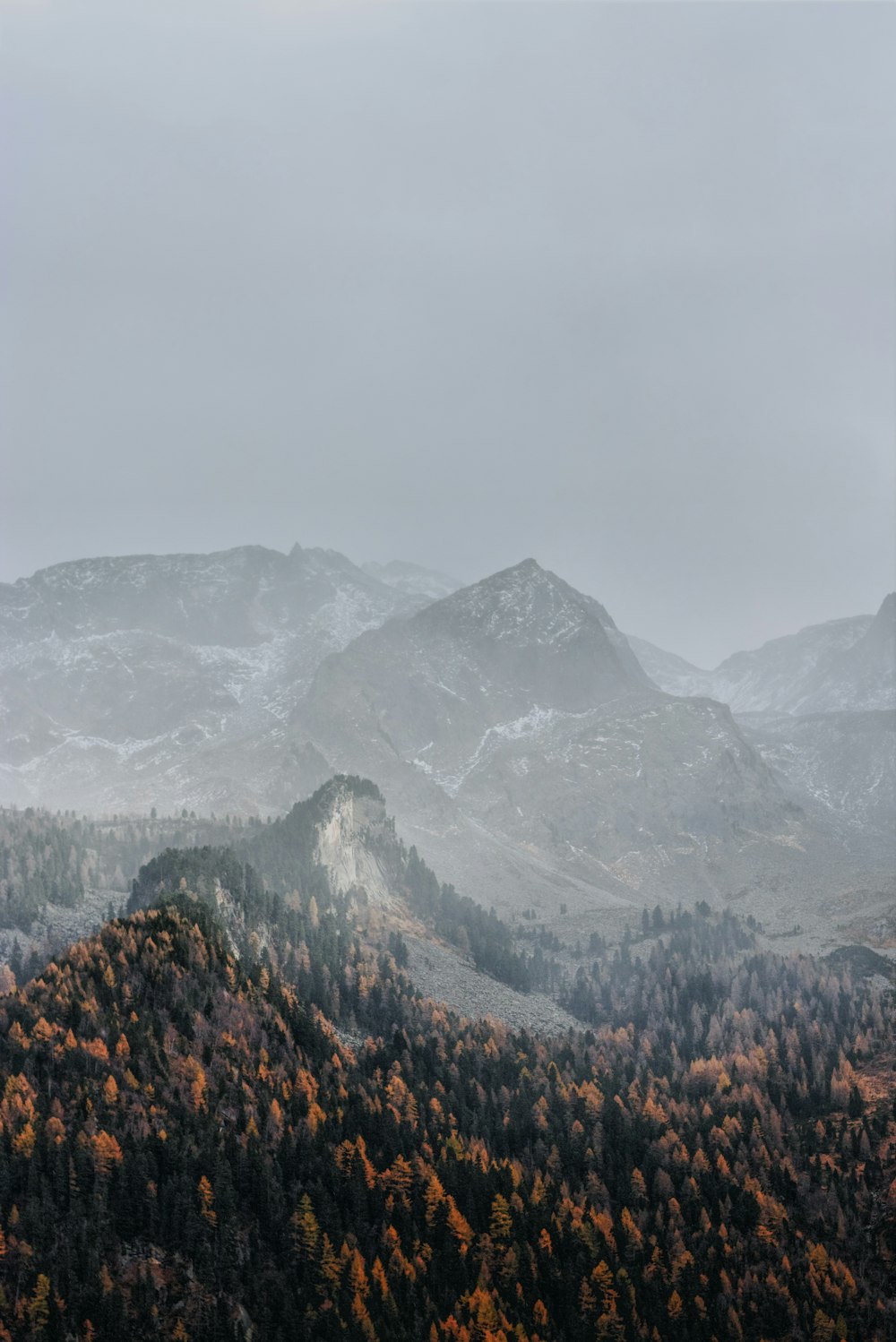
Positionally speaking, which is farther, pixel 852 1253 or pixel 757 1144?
pixel 757 1144

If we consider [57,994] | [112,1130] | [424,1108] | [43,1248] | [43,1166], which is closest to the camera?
[43,1248]

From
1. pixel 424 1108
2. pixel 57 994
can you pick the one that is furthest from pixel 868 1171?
pixel 57 994

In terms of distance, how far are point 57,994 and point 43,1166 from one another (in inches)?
1723

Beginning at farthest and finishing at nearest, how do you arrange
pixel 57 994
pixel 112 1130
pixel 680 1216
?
1. pixel 57 994
2. pixel 680 1216
3. pixel 112 1130

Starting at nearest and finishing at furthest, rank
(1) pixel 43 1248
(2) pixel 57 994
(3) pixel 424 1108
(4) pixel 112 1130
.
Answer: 1. (1) pixel 43 1248
2. (4) pixel 112 1130
3. (2) pixel 57 994
4. (3) pixel 424 1108

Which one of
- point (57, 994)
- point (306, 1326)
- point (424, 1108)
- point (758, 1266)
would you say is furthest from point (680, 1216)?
point (57, 994)

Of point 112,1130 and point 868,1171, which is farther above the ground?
point 112,1130

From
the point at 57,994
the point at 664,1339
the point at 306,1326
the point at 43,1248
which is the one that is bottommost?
the point at 664,1339

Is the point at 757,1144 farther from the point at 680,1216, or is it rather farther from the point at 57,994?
the point at 57,994

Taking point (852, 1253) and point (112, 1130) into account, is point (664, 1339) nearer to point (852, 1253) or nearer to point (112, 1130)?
point (852, 1253)

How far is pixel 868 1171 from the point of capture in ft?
593

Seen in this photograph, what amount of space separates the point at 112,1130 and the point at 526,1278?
67.1 m

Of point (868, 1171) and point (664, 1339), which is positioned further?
point (868, 1171)

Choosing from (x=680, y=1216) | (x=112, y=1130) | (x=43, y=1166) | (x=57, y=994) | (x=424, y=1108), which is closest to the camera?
(x=43, y=1166)
